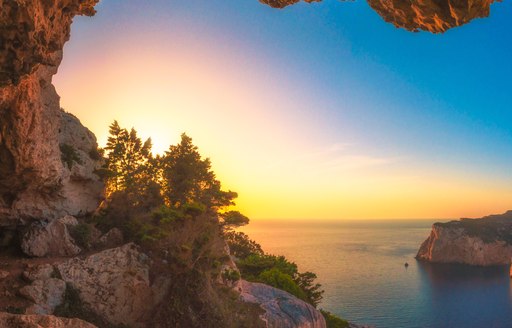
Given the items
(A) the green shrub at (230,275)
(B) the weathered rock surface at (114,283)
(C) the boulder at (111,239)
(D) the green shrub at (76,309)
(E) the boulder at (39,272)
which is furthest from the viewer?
(A) the green shrub at (230,275)

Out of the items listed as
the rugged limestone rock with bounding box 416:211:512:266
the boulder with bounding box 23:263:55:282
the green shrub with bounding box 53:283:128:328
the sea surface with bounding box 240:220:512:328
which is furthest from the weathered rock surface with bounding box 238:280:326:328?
the rugged limestone rock with bounding box 416:211:512:266

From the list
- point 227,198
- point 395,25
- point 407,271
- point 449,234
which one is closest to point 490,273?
point 449,234

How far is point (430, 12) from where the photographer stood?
759 centimetres

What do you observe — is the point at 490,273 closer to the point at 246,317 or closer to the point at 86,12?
the point at 246,317

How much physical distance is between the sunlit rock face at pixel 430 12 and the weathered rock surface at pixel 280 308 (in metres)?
Result: 20.1

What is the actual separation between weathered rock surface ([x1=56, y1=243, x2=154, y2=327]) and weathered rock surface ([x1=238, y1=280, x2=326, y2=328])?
814cm

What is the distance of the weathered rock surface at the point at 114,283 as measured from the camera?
59.8 ft

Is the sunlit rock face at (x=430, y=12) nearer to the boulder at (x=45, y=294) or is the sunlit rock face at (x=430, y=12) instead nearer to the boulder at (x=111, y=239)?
the boulder at (x=45, y=294)

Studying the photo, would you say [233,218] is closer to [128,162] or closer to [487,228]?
[128,162]

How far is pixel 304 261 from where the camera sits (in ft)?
352

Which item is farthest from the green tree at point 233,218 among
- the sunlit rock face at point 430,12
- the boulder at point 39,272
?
the sunlit rock face at point 430,12

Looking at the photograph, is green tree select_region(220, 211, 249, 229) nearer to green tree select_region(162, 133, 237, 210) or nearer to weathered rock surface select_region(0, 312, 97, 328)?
green tree select_region(162, 133, 237, 210)

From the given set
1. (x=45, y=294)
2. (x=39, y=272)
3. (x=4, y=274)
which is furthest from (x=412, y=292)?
(x=4, y=274)

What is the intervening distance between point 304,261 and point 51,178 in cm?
9633
